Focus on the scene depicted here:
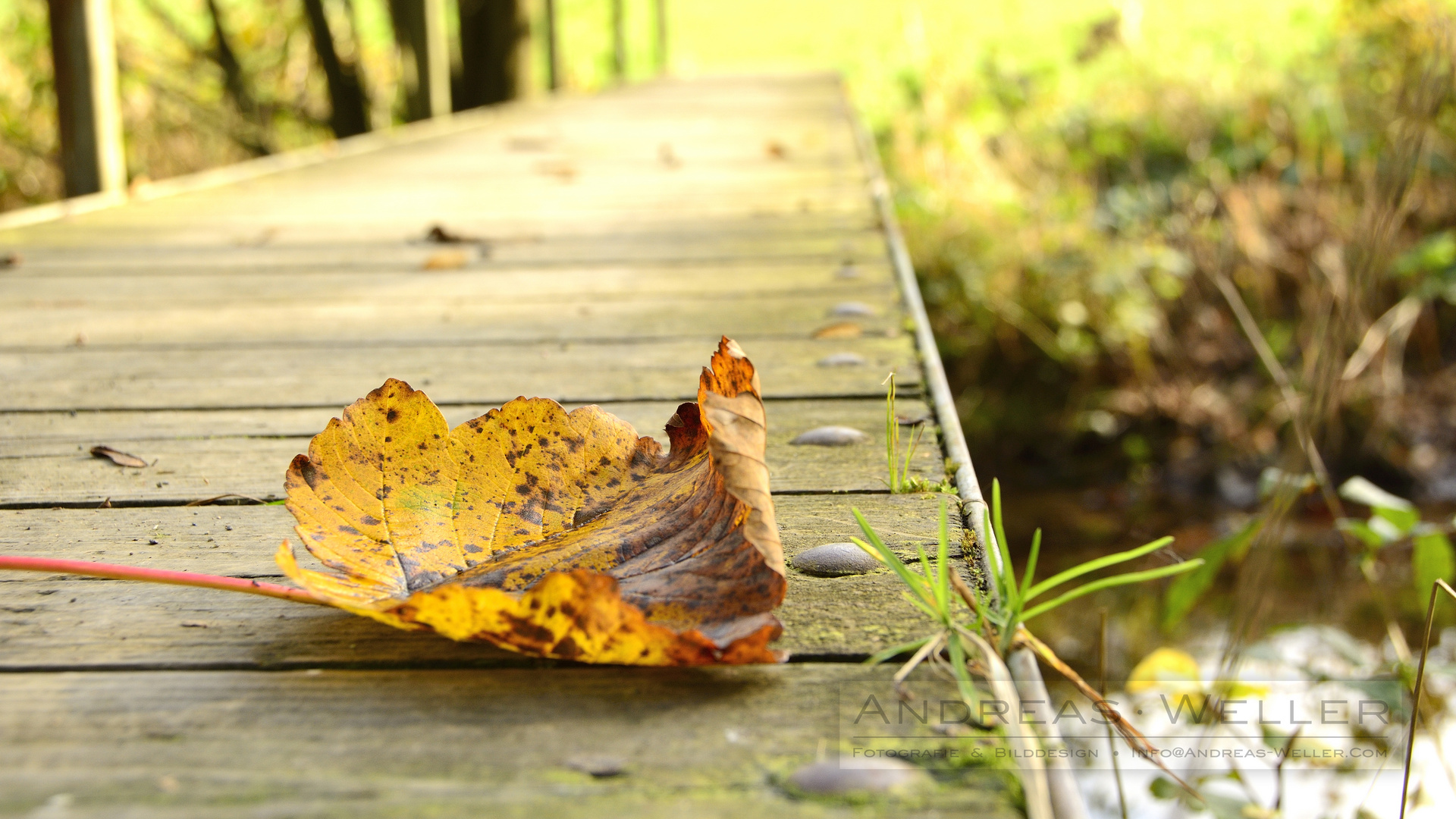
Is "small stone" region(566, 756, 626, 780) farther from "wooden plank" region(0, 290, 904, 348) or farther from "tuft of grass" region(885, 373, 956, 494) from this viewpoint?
"wooden plank" region(0, 290, 904, 348)

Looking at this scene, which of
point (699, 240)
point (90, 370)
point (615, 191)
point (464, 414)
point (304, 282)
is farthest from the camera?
point (615, 191)

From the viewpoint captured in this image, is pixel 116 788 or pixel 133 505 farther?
pixel 133 505

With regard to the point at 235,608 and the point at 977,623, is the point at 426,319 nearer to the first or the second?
the point at 235,608

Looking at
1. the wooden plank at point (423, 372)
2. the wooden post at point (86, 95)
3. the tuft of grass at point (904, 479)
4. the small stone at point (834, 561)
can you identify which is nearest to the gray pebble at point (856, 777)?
the small stone at point (834, 561)

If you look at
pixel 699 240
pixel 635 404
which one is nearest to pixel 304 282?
pixel 699 240

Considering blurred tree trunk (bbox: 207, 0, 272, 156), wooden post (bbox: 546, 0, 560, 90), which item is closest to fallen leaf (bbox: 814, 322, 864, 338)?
blurred tree trunk (bbox: 207, 0, 272, 156)

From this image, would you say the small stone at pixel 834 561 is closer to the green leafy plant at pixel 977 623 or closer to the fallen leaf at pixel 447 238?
the green leafy plant at pixel 977 623

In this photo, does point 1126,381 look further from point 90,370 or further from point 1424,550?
point 90,370

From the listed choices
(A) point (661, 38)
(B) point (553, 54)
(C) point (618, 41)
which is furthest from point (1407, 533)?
(A) point (661, 38)
